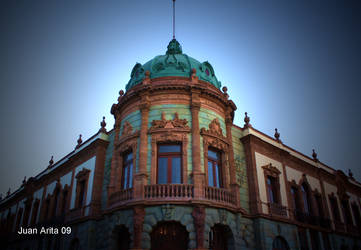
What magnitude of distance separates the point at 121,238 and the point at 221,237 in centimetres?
567

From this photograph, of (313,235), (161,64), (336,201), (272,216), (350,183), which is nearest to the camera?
(272,216)

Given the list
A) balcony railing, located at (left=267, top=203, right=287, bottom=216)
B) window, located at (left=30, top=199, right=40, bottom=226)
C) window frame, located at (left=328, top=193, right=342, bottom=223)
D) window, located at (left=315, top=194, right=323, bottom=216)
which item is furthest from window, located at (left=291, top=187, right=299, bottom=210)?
window, located at (left=30, top=199, right=40, bottom=226)

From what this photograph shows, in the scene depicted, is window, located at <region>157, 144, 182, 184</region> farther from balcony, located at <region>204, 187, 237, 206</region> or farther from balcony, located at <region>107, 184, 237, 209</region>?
balcony, located at <region>204, 187, 237, 206</region>

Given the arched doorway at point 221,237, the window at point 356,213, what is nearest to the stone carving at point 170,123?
the arched doorway at point 221,237

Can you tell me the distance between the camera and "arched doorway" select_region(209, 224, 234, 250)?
15.9m

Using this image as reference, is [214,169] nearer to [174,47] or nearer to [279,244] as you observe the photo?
[279,244]

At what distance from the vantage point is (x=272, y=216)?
18.9m

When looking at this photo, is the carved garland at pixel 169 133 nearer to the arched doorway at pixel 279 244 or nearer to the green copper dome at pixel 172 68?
the green copper dome at pixel 172 68

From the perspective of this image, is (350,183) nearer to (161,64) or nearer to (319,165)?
(319,165)

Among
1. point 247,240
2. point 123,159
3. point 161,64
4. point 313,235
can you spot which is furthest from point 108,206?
point 313,235

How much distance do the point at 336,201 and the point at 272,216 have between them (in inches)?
505

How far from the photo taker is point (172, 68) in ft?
66.3

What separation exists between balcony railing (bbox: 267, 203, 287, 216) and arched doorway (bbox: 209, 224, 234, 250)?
4.34 m

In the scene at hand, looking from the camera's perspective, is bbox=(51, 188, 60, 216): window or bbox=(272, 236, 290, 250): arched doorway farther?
bbox=(51, 188, 60, 216): window
